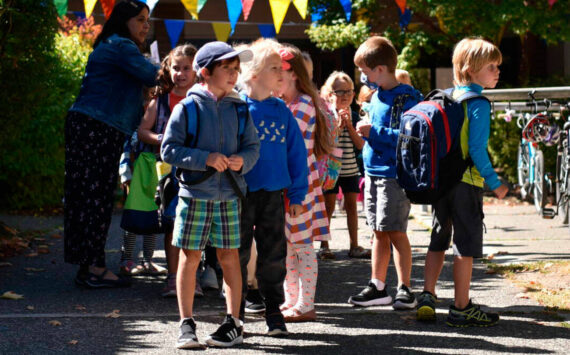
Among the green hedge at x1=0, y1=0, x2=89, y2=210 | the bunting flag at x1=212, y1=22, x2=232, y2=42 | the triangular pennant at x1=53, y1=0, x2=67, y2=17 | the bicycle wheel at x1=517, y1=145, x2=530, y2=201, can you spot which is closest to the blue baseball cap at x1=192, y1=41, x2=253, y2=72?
the green hedge at x1=0, y1=0, x2=89, y2=210

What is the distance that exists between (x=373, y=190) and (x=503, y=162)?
7982mm

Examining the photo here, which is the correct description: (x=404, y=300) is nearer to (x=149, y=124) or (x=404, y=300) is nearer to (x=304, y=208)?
(x=304, y=208)

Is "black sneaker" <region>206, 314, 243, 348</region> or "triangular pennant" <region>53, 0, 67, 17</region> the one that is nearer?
"black sneaker" <region>206, 314, 243, 348</region>

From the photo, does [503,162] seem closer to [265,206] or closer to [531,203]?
[531,203]

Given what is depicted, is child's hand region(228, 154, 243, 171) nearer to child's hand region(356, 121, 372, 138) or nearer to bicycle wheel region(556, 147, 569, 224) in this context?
child's hand region(356, 121, 372, 138)

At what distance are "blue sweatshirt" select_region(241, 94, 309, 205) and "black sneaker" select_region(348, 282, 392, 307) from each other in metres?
1.04

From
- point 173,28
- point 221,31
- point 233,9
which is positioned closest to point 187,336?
point 233,9

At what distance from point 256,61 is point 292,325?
64.3 inches

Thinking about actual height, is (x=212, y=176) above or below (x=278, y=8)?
below

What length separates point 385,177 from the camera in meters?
5.80

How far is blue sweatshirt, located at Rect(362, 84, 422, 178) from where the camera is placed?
5613mm

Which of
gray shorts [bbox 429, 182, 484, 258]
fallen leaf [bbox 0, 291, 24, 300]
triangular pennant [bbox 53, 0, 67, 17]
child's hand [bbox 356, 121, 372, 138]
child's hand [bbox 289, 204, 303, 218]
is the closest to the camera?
child's hand [bbox 289, 204, 303, 218]

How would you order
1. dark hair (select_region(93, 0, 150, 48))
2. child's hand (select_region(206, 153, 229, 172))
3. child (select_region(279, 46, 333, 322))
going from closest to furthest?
child's hand (select_region(206, 153, 229, 172)), child (select_region(279, 46, 333, 322)), dark hair (select_region(93, 0, 150, 48))

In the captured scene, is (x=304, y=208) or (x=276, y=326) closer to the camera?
(x=276, y=326)
